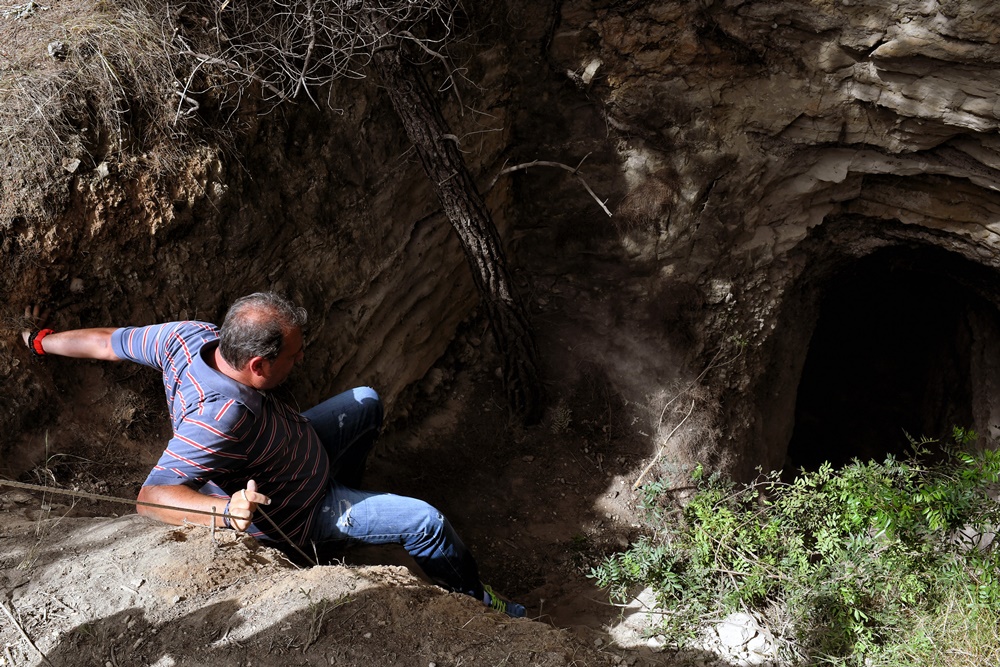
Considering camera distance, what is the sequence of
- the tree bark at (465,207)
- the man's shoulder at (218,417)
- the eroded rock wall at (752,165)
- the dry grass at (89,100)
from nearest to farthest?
the man's shoulder at (218,417) → the dry grass at (89,100) → the tree bark at (465,207) → the eroded rock wall at (752,165)

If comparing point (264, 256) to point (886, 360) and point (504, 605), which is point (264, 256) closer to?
point (504, 605)

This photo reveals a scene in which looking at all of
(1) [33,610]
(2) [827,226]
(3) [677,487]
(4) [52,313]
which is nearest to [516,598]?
(3) [677,487]

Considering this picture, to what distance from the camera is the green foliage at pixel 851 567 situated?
2889 mm

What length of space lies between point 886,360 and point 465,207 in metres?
5.18

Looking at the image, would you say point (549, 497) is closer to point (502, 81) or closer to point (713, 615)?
point (713, 615)

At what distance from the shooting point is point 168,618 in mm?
2309

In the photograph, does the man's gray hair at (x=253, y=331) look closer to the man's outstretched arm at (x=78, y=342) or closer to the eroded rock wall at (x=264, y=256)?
the man's outstretched arm at (x=78, y=342)

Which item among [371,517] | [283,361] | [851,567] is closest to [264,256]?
[283,361]

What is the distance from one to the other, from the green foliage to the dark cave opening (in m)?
2.85

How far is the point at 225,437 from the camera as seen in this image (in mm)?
2553

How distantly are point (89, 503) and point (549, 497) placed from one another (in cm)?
275

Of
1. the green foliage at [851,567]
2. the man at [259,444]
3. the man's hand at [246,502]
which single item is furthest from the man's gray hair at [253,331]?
the green foliage at [851,567]

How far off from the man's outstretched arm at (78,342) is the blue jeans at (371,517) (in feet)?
2.90

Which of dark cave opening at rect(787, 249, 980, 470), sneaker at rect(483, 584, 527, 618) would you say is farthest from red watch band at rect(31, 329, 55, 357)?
dark cave opening at rect(787, 249, 980, 470)
